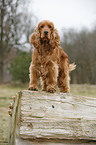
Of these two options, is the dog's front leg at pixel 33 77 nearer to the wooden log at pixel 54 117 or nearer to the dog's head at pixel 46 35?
the dog's head at pixel 46 35

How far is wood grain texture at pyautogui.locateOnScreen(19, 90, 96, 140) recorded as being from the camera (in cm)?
187

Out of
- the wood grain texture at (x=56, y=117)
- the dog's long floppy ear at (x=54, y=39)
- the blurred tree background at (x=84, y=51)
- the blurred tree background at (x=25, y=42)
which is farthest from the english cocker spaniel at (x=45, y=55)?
the blurred tree background at (x=84, y=51)

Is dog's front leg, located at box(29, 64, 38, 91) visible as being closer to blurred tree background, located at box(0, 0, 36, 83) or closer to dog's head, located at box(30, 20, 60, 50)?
dog's head, located at box(30, 20, 60, 50)

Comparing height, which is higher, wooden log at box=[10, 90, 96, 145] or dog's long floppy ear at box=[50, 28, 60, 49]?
dog's long floppy ear at box=[50, 28, 60, 49]

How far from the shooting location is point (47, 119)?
1922mm

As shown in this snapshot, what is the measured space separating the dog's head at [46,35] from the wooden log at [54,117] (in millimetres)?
782

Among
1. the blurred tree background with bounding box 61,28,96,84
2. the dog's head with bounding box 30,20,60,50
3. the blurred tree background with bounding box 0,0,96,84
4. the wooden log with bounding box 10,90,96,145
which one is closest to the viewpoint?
the wooden log with bounding box 10,90,96,145

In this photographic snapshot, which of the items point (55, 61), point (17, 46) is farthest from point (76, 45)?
point (55, 61)

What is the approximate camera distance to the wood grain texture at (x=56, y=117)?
1867mm

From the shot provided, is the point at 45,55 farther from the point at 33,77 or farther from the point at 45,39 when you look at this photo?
the point at 33,77

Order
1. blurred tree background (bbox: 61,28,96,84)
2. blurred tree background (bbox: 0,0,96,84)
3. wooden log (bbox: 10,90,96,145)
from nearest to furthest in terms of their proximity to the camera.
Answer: wooden log (bbox: 10,90,96,145) < blurred tree background (bbox: 0,0,96,84) < blurred tree background (bbox: 61,28,96,84)

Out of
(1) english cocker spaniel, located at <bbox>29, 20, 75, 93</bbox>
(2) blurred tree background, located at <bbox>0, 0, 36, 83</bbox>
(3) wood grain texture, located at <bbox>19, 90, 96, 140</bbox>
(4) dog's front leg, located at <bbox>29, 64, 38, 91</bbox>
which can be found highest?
(2) blurred tree background, located at <bbox>0, 0, 36, 83</bbox>

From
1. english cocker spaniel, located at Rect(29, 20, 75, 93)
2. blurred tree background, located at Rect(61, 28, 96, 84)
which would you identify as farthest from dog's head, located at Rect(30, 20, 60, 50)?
blurred tree background, located at Rect(61, 28, 96, 84)

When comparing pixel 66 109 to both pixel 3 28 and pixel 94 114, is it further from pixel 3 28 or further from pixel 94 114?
pixel 3 28
